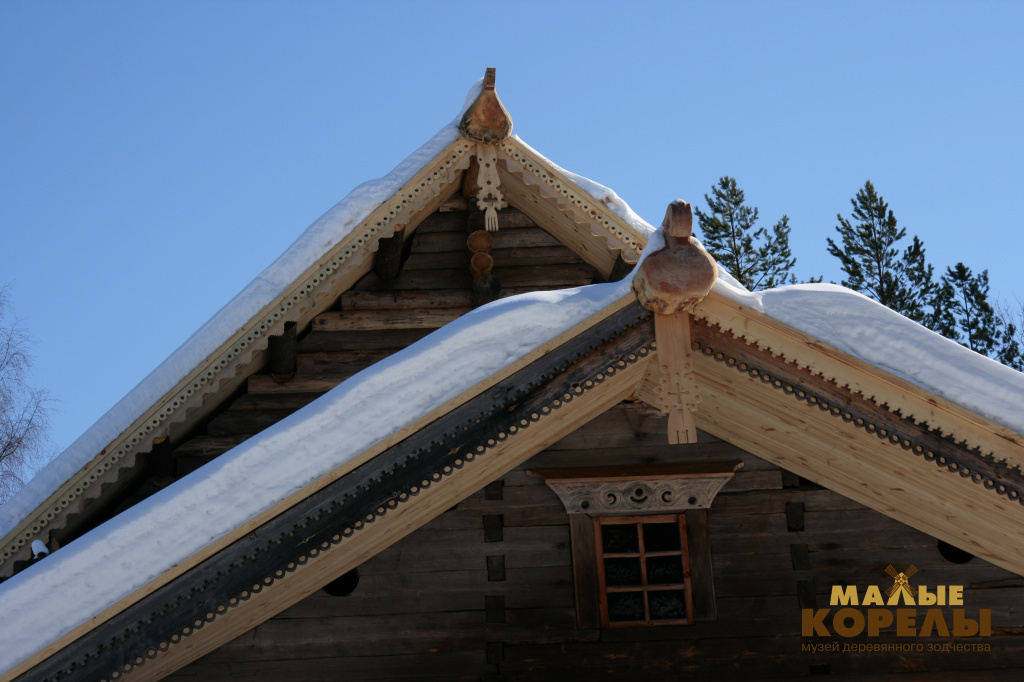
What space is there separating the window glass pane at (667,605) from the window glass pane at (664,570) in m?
0.06

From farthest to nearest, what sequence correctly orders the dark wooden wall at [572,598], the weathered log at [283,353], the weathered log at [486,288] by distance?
the weathered log at [486,288] → the weathered log at [283,353] → the dark wooden wall at [572,598]

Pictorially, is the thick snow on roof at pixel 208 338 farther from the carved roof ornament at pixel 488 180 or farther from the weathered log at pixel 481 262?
the weathered log at pixel 481 262

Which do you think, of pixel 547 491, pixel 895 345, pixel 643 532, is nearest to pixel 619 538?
pixel 643 532

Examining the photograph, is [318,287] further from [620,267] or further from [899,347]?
[899,347]

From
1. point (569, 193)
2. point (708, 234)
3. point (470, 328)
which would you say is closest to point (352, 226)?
point (569, 193)

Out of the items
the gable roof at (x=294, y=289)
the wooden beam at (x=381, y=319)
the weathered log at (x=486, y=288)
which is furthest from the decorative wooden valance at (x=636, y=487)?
the wooden beam at (x=381, y=319)

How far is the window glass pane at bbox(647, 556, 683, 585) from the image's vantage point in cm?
534

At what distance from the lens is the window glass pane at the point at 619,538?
212 inches

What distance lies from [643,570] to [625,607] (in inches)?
9.2

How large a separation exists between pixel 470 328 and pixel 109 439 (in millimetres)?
3280

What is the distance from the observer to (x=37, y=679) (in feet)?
11.6

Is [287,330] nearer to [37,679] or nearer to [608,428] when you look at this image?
[608,428]

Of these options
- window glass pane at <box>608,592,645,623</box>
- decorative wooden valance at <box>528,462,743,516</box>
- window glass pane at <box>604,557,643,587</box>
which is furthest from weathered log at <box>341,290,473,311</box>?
window glass pane at <box>608,592,645,623</box>

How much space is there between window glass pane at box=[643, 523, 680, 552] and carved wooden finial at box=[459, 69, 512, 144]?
123 inches
